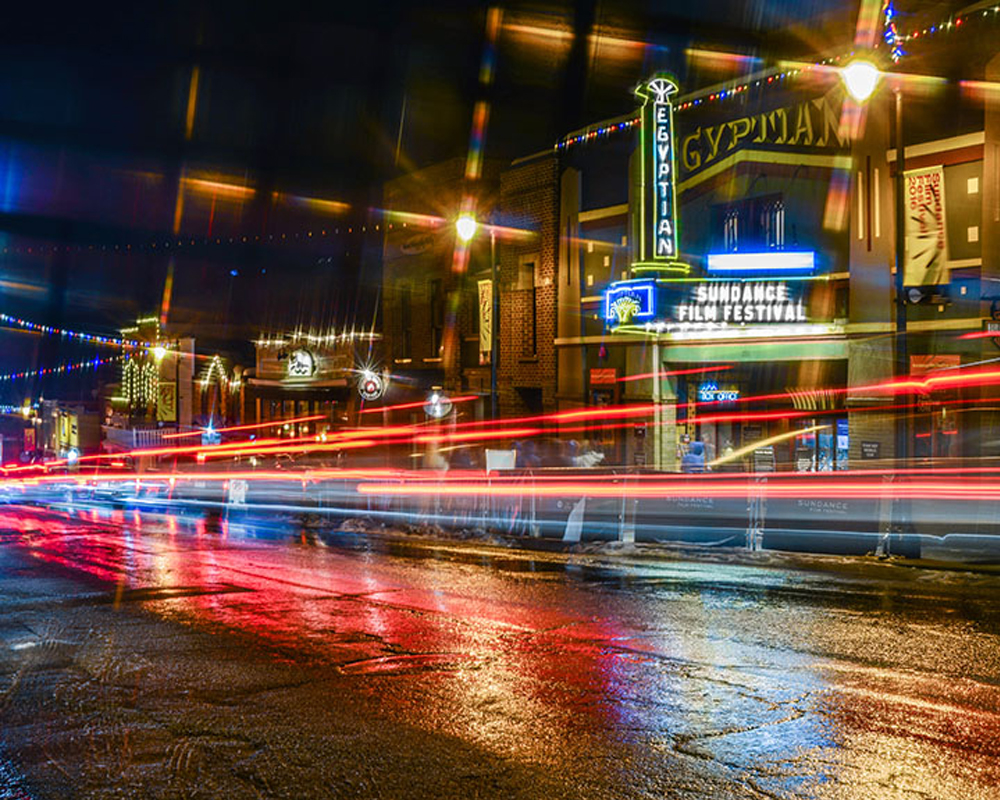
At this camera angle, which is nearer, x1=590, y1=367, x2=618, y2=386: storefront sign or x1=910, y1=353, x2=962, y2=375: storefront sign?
x1=910, y1=353, x2=962, y2=375: storefront sign

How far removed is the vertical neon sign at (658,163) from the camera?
2638 cm

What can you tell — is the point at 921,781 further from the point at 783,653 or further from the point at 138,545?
the point at 138,545

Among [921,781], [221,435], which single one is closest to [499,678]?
[921,781]

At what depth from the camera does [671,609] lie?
10.8m

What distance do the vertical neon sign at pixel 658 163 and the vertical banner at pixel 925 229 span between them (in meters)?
6.03

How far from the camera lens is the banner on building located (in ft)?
200

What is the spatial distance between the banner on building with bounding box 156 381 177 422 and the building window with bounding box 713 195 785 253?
4262cm

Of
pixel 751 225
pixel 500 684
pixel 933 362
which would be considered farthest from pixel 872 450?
pixel 500 684

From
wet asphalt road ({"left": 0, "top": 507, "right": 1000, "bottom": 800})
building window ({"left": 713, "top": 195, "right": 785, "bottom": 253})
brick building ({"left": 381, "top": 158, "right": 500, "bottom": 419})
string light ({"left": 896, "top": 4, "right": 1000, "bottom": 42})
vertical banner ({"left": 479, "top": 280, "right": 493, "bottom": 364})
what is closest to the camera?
wet asphalt road ({"left": 0, "top": 507, "right": 1000, "bottom": 800})

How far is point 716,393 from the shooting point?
2862 centimetres

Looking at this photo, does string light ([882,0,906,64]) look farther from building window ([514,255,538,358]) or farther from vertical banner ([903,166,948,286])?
building window ([514,255,538,358])

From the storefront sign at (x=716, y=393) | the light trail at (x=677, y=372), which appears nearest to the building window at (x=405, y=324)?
the light trail at (x=677, y=372)

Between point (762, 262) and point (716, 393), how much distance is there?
5.08 m

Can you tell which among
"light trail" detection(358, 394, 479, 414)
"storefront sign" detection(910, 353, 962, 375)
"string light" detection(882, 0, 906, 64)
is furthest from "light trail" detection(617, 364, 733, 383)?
"string light" detection(882, 0, 906, 64)
